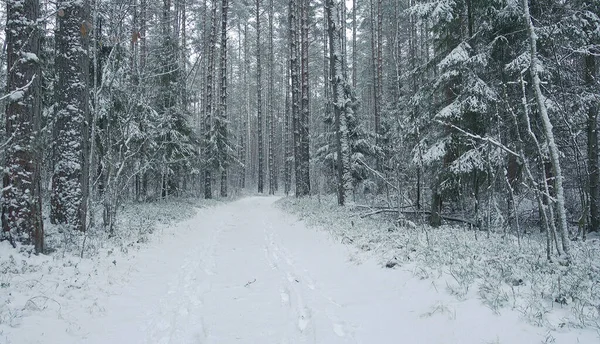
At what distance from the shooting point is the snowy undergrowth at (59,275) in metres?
3.98

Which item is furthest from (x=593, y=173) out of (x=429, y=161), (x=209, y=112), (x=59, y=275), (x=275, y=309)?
(x=209, y=112)

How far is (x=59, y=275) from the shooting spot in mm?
5102

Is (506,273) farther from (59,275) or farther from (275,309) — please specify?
(59,275)

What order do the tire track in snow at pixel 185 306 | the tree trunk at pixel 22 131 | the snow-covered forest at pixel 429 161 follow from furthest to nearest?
the tree trunk at pixel 22 131 < the snow-covered forest at pixel 429 161 < the tire track in snow at pixel 185 306

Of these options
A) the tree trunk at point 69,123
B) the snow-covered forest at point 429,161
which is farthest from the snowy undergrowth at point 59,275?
the tree trunk at point 69,123

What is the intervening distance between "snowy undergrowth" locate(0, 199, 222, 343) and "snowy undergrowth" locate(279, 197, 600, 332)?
4650 mm

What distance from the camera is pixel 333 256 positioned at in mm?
7340

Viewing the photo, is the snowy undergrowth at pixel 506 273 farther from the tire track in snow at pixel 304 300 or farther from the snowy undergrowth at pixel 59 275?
the snowy undergrowth at pixel 59 275

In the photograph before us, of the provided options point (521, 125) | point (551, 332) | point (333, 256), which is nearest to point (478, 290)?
point (551, 332)

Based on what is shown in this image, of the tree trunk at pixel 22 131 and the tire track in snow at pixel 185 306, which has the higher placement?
the tree trunk at pixel 22 131

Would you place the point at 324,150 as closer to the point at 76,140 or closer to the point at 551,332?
the point at 76,140

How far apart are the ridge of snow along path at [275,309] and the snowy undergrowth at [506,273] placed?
17 cm

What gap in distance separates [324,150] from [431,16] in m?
12.0

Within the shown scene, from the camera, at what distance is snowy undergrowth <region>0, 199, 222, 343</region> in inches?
157
